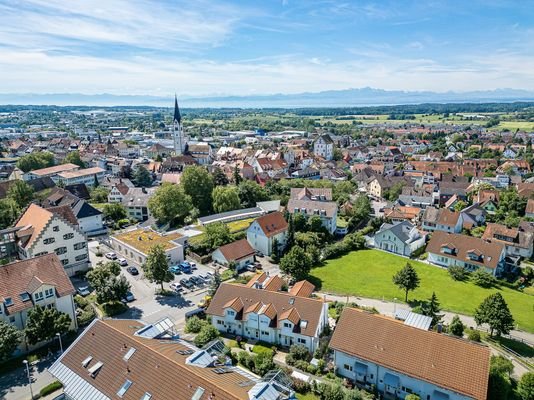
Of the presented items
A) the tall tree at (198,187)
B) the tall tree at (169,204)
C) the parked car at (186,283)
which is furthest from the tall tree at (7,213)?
the parked car at (186,283)

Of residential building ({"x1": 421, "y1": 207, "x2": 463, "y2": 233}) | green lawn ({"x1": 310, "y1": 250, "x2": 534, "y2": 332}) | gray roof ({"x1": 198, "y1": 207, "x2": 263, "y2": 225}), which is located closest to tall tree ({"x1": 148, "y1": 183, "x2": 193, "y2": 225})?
gray roof ({"x1": 198, "y1": 207, "x2": 263, "y2": 225})

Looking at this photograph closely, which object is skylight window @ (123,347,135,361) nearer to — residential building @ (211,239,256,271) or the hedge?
the hedge

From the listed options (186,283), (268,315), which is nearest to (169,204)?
(186,283)

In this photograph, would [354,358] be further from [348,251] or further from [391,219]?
[391,219]

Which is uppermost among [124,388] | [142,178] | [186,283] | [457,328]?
[124,388]

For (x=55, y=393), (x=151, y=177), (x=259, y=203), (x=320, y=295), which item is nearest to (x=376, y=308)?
(x=320, y=295)

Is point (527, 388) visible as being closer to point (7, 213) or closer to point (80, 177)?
point (7, 213)

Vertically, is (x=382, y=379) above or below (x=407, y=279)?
below
